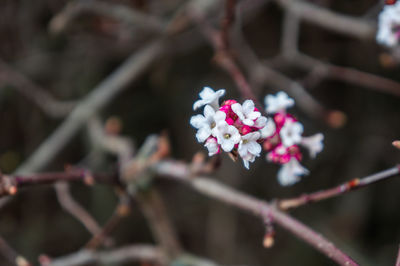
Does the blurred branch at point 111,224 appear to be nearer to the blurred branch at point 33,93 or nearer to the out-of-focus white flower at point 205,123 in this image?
the out-of-focus white flower at point 205,123

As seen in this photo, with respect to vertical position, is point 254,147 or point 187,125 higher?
point 187,125

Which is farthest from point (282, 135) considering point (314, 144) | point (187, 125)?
point (187, 125)

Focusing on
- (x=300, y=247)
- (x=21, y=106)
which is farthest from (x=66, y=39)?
(x=300, y=247)

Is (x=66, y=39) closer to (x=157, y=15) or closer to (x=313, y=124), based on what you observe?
(x=157, y=15)

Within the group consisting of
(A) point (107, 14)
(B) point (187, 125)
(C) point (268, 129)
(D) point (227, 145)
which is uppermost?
(B) point (187, 125)

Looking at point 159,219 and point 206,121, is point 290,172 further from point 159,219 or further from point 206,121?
point 159,219

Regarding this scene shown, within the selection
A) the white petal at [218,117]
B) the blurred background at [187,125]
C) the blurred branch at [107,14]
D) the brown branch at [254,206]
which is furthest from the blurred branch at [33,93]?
the white petal at [218,117]
